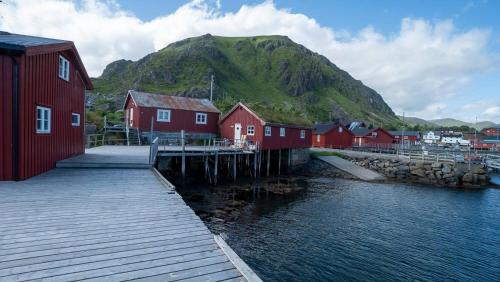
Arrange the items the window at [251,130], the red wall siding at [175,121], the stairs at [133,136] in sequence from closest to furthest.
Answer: the stairs at [133,136]
the red wall siding at [175,121]
the window at [251,130]

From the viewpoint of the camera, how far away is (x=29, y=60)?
11562 millimetres

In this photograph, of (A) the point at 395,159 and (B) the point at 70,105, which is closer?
(B) the point at 70,105

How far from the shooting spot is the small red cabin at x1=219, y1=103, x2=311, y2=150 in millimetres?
33219

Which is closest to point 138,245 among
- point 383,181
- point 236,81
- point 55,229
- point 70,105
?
point 55,229

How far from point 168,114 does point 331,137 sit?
30.6 metres

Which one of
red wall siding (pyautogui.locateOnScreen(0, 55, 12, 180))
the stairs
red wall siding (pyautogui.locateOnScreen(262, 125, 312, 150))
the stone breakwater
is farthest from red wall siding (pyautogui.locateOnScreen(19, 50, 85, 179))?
the stone breakwater

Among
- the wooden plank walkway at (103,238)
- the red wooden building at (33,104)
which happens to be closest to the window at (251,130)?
the red wooden building at (33,104)

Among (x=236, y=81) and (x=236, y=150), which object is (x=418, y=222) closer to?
(x=236, y=150)

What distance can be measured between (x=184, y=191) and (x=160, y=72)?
7818 centimetres

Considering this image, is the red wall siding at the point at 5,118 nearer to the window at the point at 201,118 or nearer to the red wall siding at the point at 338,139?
the window at the point at 201,118

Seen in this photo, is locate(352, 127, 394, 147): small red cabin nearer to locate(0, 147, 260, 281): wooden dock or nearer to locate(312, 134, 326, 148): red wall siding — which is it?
locate(312, 134, 326, 148): red wall siding

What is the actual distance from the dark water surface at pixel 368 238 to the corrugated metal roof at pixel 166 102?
1842cm

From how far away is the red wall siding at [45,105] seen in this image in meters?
11.4

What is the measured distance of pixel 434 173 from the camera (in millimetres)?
34281
